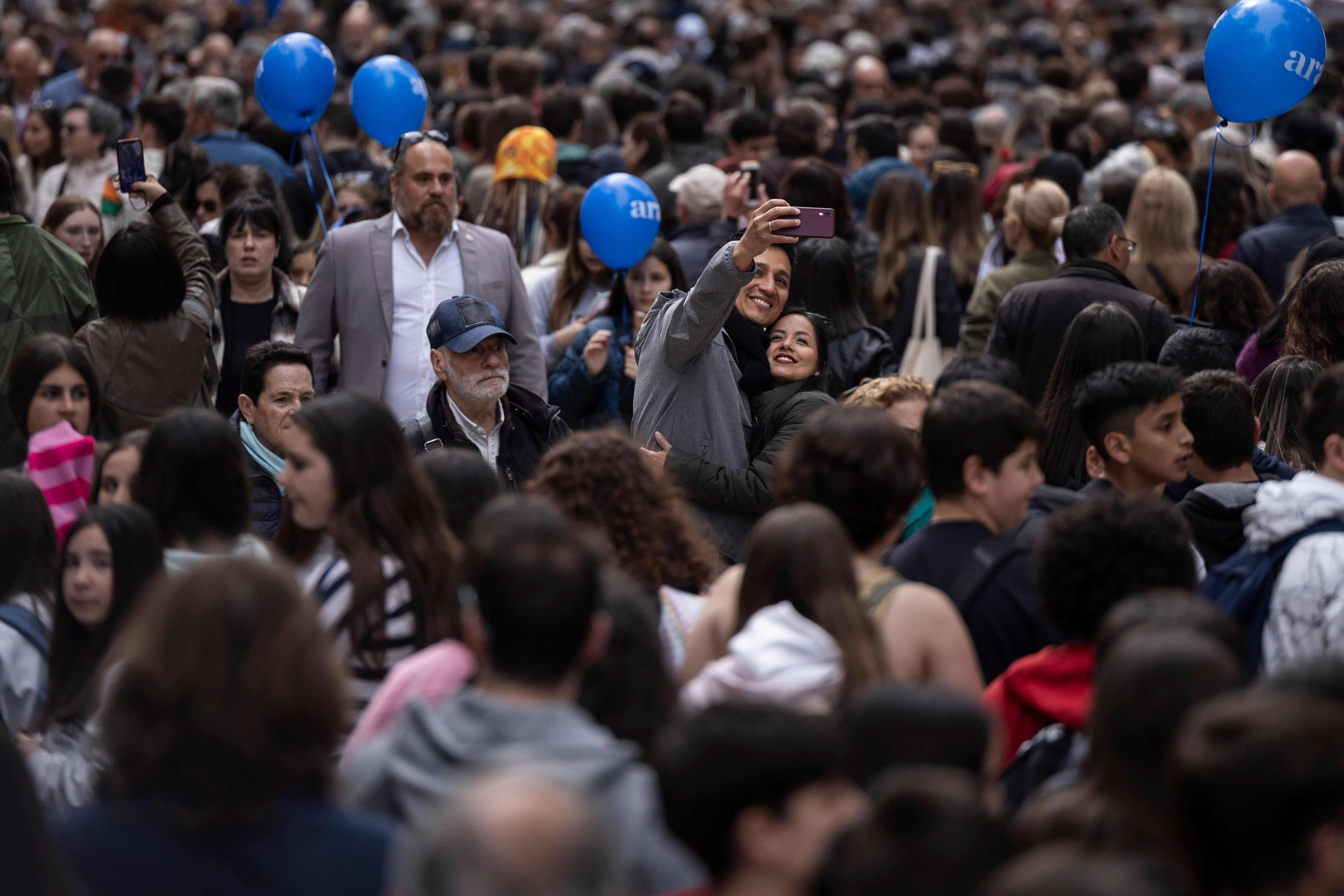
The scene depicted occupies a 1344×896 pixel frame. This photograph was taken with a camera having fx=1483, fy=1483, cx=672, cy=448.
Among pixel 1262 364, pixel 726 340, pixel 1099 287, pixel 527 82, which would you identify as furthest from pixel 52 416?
pixel 527 82

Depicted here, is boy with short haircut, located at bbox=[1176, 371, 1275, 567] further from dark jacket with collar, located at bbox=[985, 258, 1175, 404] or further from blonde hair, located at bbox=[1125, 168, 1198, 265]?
blonde hair, located at bbox=[1125, 168, 1198, 265]

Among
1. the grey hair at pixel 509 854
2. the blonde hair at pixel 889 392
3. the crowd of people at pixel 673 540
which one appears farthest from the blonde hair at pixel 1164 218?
the grey hair at pixel 509 854

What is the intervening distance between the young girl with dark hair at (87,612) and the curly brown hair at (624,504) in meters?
0.89

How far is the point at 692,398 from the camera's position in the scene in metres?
4.64

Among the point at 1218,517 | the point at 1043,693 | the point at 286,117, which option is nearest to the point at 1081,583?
the point at 1043,693

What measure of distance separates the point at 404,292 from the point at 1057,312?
8.37 ft

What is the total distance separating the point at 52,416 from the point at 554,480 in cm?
175

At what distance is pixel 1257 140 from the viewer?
9.98 metres

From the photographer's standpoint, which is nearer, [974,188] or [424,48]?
[974,188]

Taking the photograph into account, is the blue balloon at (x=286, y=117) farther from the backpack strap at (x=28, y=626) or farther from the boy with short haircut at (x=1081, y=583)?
the boy with short haircut at (x=1081, y=583)

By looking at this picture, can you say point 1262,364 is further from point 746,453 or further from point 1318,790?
point 1318,790

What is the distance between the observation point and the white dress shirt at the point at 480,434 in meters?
4.75

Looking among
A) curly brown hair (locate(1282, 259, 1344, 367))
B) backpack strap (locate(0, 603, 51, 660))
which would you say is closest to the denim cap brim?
backpack strap (locate(0, 603, 51, 660))

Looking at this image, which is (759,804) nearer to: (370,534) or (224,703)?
(224,703)
